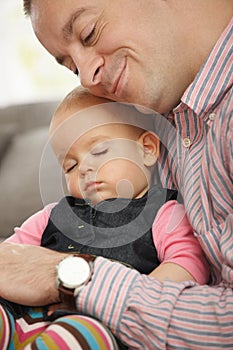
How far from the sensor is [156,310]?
1.06 metres

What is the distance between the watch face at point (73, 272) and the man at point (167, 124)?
0.06 feet

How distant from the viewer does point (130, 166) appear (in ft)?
4.60

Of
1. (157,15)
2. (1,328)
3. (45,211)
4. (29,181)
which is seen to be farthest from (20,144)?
(1,328)

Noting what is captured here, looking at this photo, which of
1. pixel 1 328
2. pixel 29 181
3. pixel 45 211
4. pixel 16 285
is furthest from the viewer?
pixel 29 181

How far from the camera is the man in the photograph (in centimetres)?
106

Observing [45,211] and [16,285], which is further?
[45,211]

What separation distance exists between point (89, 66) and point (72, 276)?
55cm

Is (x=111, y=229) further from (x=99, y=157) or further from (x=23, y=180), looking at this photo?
(x=23, y=180)

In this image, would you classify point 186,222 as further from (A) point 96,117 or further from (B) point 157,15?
(B) point 157,15

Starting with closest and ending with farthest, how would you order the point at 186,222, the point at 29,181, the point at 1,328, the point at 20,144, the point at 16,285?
the point at 1,328, the point at 16,285, the point at 186,222, the point at 29,181, the point at 20,144

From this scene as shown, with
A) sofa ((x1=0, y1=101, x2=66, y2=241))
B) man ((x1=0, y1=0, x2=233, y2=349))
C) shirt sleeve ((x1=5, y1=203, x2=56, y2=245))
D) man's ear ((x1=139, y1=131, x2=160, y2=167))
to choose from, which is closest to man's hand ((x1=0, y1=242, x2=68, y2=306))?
man ((x1=0, y1=0, x2=233, y2=349))

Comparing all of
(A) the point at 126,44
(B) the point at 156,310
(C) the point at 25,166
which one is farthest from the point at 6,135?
(B) the point at 156,310

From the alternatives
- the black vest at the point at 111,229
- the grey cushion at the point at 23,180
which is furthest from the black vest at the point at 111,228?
the grey cushion at the point at 23,180

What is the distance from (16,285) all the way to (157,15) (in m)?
0.72
